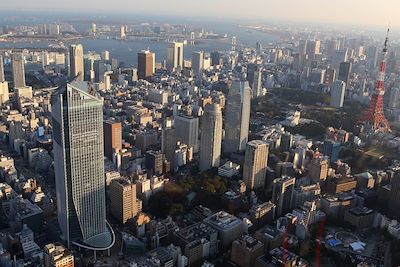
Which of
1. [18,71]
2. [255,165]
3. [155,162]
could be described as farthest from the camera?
[18,71]

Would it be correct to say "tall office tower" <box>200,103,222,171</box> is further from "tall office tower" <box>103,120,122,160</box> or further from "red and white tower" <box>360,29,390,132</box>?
"red and white tower" <box>360,29,390,132</box>

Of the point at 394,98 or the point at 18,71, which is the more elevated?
the point at 18,71

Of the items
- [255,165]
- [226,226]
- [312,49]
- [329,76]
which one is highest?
[312,49]

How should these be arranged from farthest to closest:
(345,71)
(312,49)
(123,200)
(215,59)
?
(312,49)
(215,59)
(345,71)
(123,200)

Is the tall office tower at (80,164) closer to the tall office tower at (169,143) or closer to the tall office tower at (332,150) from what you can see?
the tall office tower at (169,143)

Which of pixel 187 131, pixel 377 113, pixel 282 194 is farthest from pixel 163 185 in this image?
pixel 377 113

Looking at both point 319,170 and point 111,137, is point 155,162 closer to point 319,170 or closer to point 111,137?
point 111,137
